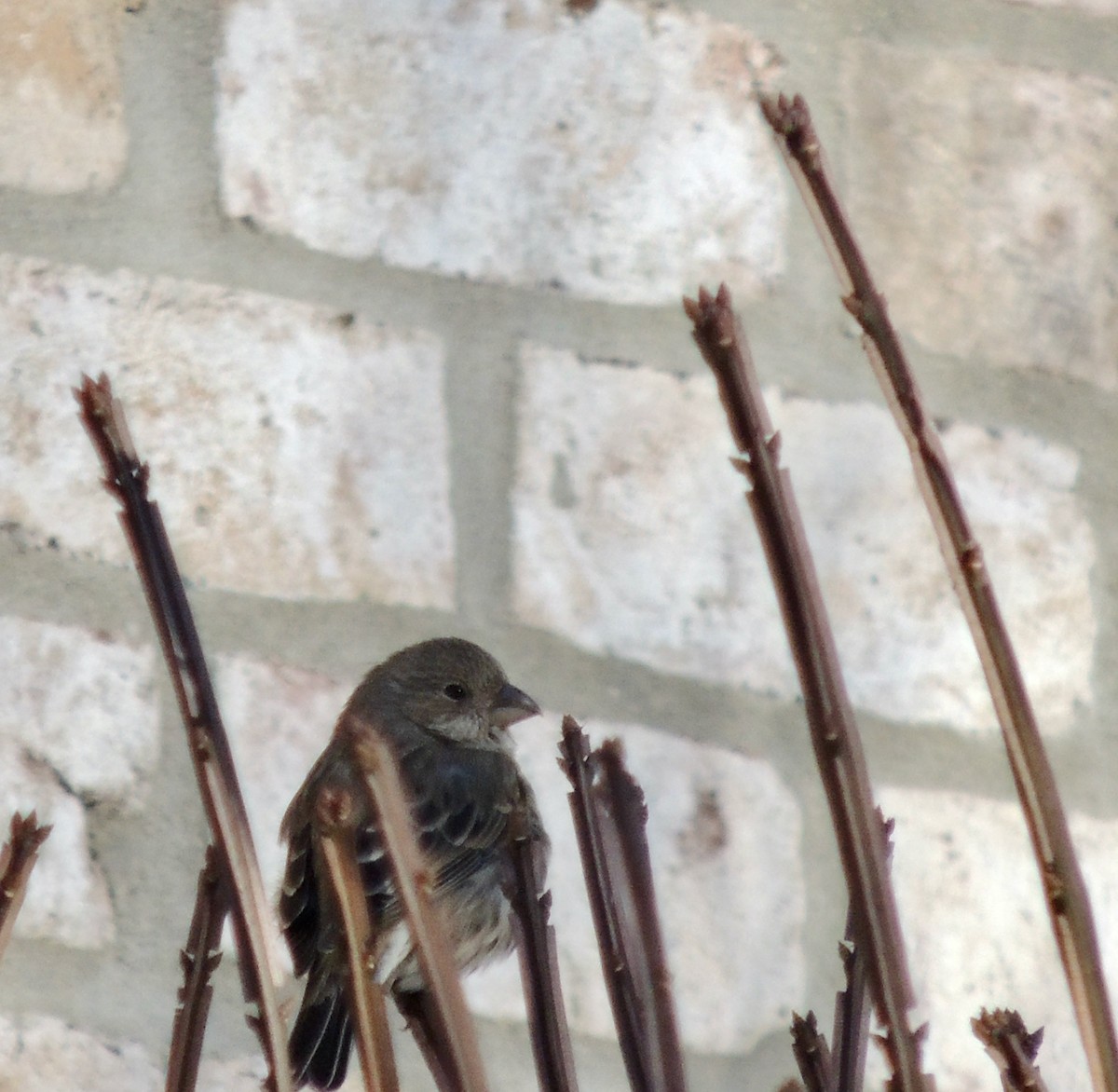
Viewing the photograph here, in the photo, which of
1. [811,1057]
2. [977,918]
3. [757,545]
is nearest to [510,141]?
[757,545]

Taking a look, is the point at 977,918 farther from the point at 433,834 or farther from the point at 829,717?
the point at 829,717

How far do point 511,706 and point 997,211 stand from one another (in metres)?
0.59

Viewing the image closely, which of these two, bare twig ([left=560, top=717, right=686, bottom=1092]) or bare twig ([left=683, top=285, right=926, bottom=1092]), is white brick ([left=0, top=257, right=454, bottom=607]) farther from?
bare twig ([left=683, top=285, right=926, bottom=1092])

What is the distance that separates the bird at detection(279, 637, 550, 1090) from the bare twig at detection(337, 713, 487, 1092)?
19.3 inches

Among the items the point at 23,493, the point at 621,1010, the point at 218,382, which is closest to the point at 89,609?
the point at 23,493

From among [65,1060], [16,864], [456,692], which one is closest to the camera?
[16,864]

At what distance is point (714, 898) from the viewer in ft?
3.73

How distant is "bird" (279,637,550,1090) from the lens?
95 centimetres

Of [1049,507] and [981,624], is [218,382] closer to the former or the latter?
[1049,507]

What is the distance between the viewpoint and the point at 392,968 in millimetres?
1089

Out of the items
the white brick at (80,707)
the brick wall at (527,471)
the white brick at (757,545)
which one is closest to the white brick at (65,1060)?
the brick wall at (527,471)

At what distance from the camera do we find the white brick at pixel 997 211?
1.19 m

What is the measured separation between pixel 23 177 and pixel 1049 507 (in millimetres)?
890

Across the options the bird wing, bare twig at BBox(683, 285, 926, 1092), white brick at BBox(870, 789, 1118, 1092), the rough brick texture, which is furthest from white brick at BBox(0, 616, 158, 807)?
bare twig at BBox(683, 285, 926, 1092)
